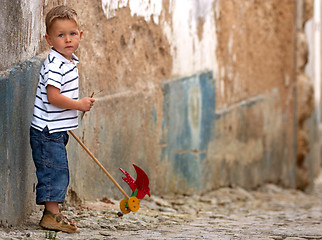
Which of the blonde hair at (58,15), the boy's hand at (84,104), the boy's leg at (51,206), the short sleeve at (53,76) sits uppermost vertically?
the blonde hair at (58,15)

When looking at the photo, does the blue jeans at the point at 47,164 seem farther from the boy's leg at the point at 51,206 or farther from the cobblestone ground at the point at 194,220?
the cobblestone ground at the point at 194,220

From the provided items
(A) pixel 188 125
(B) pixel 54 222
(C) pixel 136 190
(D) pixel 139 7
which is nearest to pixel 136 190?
(C) pixel 136 190

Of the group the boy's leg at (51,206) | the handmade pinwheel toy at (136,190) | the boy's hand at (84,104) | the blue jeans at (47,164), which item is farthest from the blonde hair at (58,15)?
the boy's leg at (51,206)

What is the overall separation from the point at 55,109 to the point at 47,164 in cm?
25

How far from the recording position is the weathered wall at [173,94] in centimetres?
Result: 286

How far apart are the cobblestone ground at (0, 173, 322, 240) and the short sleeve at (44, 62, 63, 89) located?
673 millimetres

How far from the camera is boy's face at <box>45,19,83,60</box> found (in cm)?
273

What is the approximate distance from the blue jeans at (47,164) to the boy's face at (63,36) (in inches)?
14.5

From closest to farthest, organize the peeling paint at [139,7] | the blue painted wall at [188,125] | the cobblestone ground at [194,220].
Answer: the cobblestone ground at [194,220], the peeling paint at [139,7], the blue painted wall at [188,125]

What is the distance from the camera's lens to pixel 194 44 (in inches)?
184

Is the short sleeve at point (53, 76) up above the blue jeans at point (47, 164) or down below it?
above

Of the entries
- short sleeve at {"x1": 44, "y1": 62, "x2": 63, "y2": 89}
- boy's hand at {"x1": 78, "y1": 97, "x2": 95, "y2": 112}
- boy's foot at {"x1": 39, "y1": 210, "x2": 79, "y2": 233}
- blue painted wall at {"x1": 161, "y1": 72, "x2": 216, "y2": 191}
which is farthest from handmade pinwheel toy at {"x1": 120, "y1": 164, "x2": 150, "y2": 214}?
blue painted wall at {"x1": 161, "y1": 72, "x2": 216, "y2": 191}

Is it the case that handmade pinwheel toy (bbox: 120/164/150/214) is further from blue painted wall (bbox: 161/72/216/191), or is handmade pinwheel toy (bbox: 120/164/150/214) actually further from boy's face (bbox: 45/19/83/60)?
blue painted wall (bbox: 161/72/216/191)

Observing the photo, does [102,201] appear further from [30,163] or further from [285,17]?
[285,17]
